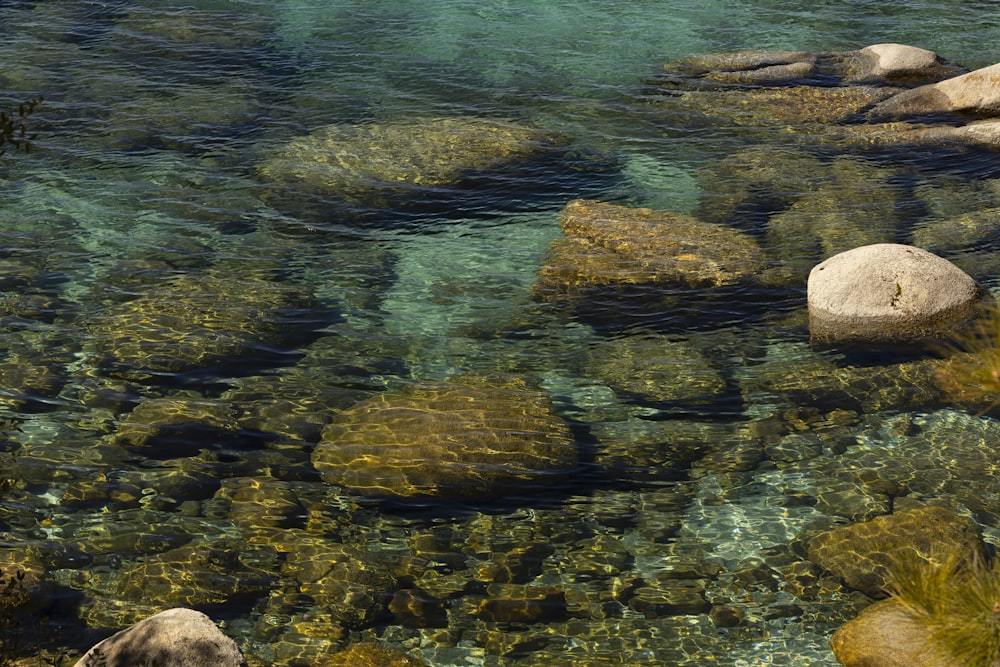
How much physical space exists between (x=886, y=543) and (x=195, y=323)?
7232mm

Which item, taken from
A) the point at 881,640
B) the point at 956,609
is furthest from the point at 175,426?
the point at 956,609

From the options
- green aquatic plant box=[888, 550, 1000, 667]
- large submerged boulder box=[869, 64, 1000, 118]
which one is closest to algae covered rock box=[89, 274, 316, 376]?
green aquatic plant box=[888, 550, 1000, 667]

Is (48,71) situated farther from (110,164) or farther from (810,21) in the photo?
(810,21)

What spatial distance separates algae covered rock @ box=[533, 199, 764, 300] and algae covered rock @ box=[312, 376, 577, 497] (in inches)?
101

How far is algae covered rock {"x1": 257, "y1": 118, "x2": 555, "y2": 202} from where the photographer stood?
14086mm

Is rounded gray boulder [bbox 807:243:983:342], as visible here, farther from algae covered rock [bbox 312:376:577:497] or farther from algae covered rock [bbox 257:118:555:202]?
algae covered rock [bbox 257:118:555:202]

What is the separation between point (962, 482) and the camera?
853 centimetres

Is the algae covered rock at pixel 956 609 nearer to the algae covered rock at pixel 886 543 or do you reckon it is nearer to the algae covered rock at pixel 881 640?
the algae covered rock at pixel 881 640

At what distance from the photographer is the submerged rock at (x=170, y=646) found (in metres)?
5.89

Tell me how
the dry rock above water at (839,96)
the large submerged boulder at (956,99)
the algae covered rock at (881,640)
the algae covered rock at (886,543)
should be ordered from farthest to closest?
the large submerged boulder at (956,99) → the dry rock above water at (839,96) → the algae covered rock at (886,543) → the algae covered rock at (881,640)

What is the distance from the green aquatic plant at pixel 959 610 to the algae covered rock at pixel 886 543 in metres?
3.02

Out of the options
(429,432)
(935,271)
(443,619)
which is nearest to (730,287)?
(935,271)

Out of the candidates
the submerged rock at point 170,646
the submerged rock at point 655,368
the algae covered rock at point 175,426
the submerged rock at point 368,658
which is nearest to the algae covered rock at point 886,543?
the submerged rock at point 655,368

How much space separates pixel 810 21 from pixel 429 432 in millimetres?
16536
